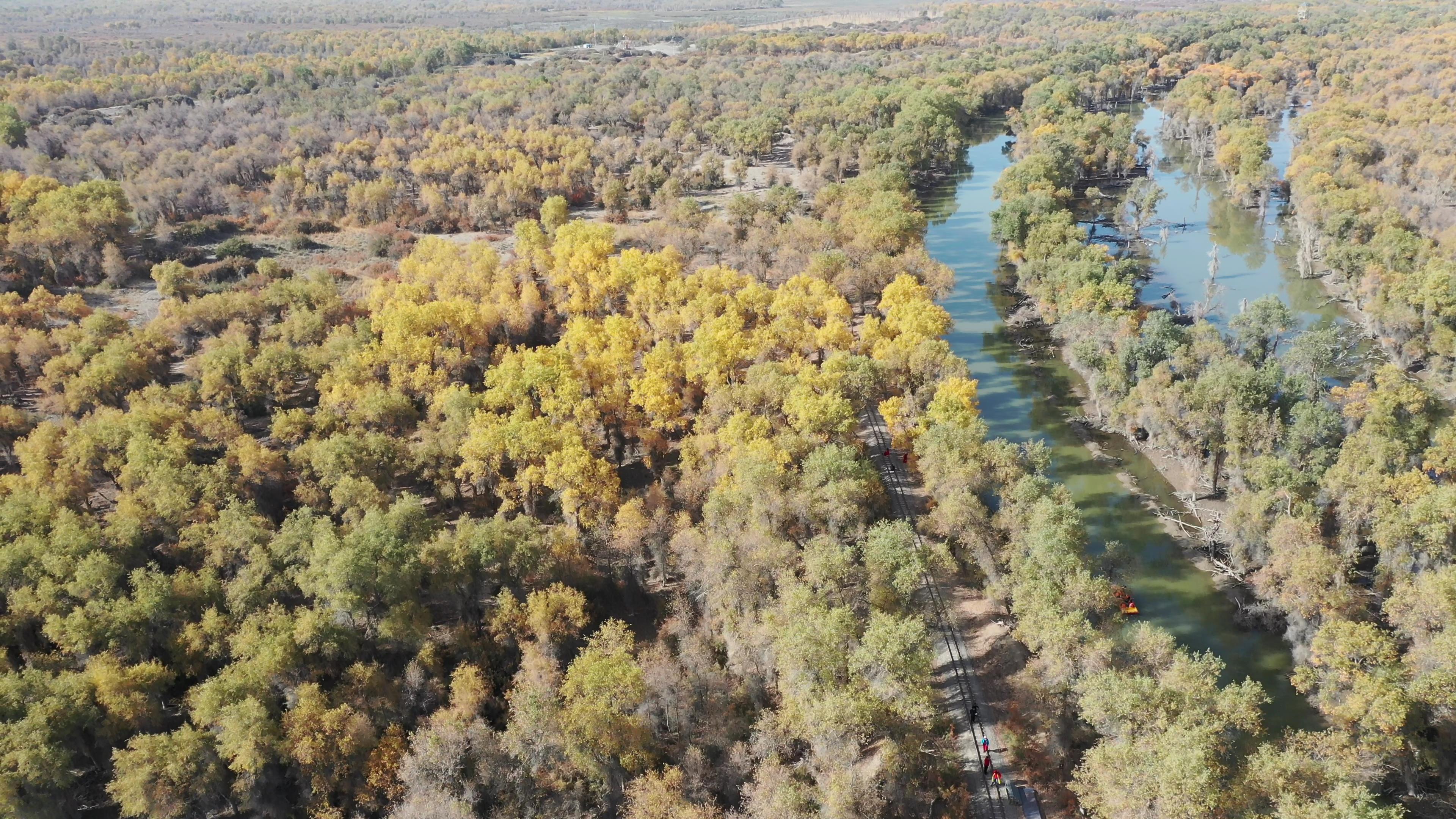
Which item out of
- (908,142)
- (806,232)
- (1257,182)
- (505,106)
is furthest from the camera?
(505,106)

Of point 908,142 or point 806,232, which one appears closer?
point 806,232

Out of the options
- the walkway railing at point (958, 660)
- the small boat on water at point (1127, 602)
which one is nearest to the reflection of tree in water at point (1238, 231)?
the walkway railing at point (958, 660)

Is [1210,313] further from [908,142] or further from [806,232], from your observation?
[908,142]

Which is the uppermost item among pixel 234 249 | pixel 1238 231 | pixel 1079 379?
pixel 234 249

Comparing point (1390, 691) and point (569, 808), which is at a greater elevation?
point (1390, 691)

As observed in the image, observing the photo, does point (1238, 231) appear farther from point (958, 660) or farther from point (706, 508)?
point (706, 508)

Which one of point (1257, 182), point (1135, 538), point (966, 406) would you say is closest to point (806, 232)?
point (966, 406)

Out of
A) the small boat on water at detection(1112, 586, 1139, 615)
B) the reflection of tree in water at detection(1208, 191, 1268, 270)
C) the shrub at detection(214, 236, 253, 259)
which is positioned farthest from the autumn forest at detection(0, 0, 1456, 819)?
the reflection of tree in water at detection(1208, 191, 1268, 270)

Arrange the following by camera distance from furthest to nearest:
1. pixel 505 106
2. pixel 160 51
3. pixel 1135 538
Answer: pixel 160 51, pixel 505 106, pixel 1135 538

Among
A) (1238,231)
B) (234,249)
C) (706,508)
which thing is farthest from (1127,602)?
(234,249)
